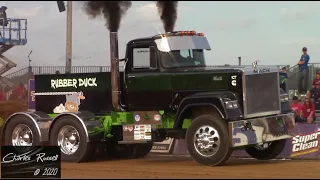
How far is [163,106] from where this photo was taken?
537 inches

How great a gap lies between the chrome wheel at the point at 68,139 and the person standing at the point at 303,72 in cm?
904

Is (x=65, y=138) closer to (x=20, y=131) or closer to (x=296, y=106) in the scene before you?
(x=20, y=131)

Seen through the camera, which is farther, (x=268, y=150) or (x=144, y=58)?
(x=268, y=150)

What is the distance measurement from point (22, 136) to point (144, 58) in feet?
12.1

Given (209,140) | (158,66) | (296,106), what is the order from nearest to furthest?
(209,140) → (158,66) → (296,106)

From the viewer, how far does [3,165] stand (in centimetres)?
1168

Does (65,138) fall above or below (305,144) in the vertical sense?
above

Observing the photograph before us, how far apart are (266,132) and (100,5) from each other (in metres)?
4.35

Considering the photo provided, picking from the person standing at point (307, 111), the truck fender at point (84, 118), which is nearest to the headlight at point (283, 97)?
the person standing at point (307, 111)

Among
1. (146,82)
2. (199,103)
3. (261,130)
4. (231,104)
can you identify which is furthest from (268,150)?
(146,82)

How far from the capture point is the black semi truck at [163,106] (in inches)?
505

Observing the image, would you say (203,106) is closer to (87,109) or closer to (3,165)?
(87,109)

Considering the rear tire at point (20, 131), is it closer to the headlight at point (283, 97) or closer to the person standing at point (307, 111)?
the headlight at point (283, 97)

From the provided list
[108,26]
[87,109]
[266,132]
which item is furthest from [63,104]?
[266,132]
